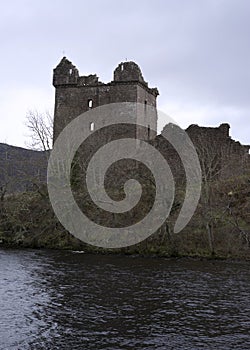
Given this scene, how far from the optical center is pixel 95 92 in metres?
42.5

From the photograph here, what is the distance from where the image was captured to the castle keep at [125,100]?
36031mm

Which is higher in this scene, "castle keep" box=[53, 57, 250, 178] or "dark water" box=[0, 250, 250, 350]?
"castle keep" box=[53, 57, 250, 178]

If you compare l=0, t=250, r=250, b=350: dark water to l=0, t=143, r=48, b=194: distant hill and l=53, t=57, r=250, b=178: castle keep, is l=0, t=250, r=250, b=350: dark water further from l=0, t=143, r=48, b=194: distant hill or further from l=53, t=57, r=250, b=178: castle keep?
l=53, t=57, r=250, b=178: castle keep

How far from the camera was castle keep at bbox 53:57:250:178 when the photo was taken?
36031 millimetres

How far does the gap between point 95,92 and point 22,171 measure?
11.7m

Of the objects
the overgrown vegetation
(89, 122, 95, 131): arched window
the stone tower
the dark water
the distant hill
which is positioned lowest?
the dark water

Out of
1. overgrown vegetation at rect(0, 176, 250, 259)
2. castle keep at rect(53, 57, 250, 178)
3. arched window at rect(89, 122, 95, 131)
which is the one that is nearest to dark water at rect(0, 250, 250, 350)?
overgrown vegetation at rect(0, 176, 250, 259)

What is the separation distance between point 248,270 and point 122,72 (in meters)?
24.9

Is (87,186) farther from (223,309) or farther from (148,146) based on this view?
(223,309)

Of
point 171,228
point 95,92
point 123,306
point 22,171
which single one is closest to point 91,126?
point 95,92

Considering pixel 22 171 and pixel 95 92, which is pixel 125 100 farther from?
pixel 22 171

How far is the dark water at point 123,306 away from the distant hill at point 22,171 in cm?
1260

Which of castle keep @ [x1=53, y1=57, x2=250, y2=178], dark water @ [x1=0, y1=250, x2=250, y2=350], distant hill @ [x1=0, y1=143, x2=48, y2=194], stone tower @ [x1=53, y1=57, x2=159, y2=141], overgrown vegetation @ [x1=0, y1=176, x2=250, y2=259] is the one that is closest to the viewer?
dark water @ [x1=0, y1=250, x2=250, y2=350]

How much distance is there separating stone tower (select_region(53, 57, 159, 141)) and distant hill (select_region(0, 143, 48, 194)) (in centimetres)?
611
